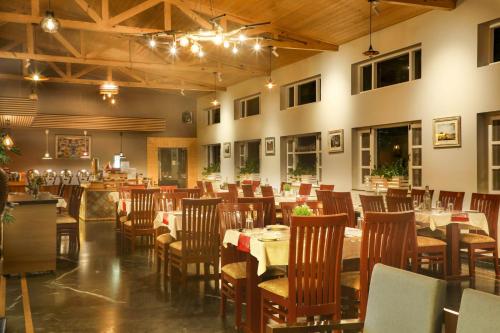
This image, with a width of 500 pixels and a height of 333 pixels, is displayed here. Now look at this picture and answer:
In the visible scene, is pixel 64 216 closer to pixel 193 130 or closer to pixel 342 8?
pixel 342 8

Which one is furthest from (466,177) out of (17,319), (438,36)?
(17,319)

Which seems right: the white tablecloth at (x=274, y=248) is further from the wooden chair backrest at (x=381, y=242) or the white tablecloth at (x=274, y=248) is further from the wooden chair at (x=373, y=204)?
the wooden chair at (x=373, y=204)

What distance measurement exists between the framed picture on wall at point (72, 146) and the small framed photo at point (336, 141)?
937 centimetres

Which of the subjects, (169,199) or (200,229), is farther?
(169,199)

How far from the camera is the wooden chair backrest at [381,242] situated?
3615mm

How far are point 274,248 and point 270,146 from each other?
9.44m

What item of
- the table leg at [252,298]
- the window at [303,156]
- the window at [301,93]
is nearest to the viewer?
the table leg at [252,298]

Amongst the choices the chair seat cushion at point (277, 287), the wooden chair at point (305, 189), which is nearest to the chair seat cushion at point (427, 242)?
the chair seat cushion at point (277, 287)

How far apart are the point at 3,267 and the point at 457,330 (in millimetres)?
5935

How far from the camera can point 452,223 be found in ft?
19.5

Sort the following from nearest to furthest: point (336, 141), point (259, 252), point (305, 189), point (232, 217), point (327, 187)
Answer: point (259, 252) → point (232, 217) → point (327, 187) → point (336, 141) → point (305, 189)

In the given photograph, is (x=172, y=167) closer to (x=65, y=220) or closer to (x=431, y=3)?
(x=65, y=220)

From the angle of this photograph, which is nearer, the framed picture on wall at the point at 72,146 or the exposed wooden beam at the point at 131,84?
the exposed wooden beam at the point at 131,84

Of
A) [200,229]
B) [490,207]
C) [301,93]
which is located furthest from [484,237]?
[301,93]
